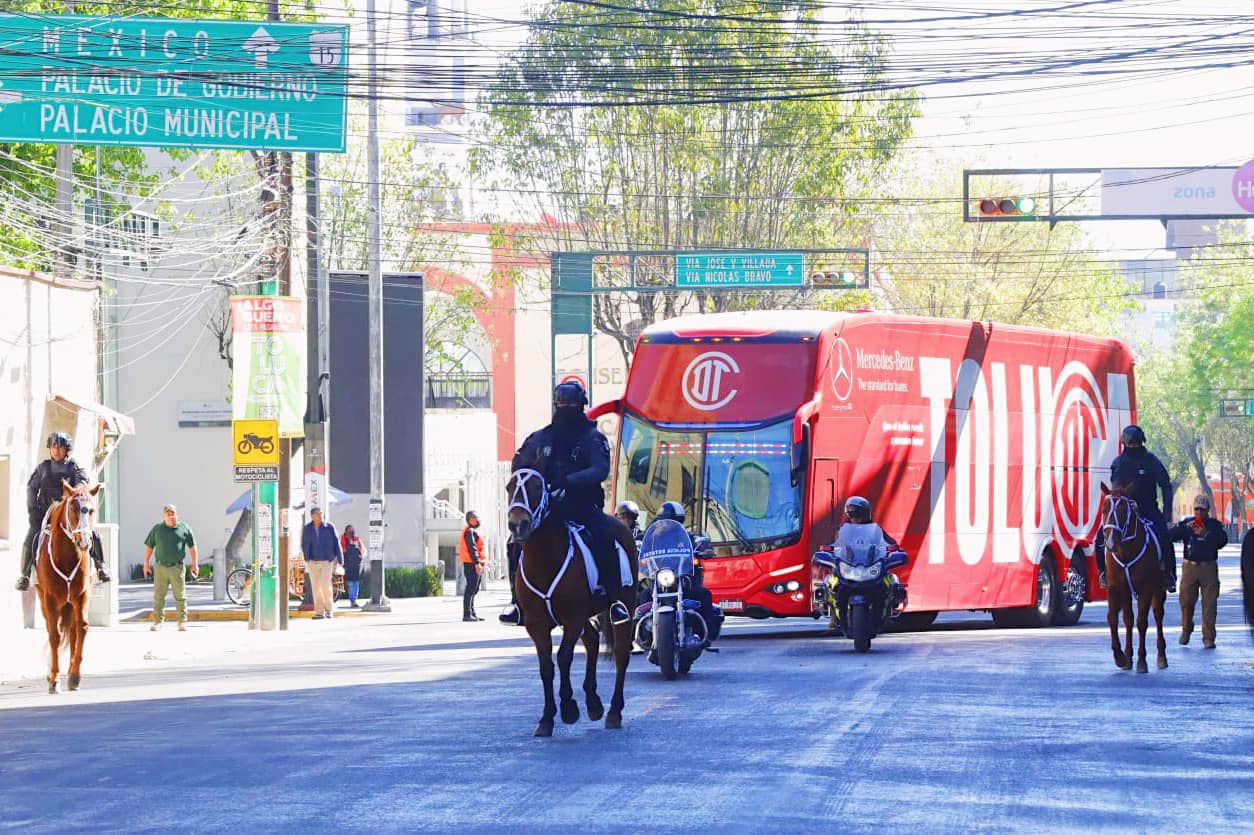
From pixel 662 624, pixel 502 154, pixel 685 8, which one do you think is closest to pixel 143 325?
pixel 502 154

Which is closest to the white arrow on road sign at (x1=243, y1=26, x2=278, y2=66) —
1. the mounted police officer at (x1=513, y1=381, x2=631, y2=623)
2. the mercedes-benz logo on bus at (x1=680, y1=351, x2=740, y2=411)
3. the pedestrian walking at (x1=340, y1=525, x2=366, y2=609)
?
the mercedes-benz logo on bus at (x1=680, y1=351, x2=740, y2=411)

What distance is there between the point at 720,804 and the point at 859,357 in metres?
15.9

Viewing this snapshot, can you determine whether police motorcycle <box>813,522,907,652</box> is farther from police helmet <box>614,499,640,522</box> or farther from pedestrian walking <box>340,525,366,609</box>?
pedestrian walking <box>340,525,366,609</box>

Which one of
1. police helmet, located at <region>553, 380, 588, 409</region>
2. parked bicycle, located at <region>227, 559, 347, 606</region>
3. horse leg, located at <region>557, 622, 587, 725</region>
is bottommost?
parked bicycle, located at <region>227, 559, 347, 606</region>

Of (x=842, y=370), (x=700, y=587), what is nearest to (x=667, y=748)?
(x=700, y=587)

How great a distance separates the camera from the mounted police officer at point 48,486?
1872 centimetres

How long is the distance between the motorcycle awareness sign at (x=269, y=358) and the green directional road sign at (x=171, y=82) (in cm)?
682

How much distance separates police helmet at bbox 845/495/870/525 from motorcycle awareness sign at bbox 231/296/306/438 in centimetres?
1110

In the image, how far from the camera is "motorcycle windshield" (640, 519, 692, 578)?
19281mm

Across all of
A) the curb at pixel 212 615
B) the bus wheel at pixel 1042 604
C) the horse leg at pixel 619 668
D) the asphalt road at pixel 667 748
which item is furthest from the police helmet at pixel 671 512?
the curb at pixel 212 615

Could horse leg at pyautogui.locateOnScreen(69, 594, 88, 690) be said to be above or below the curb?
above

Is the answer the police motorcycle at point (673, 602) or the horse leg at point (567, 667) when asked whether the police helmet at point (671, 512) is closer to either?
the police motorcycle at point (673, 602)

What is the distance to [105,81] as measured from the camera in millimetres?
24250

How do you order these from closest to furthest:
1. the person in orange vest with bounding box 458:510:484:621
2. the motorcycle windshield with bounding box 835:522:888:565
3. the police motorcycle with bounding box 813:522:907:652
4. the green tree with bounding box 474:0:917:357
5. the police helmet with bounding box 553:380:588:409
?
the police helmet with bounding box 553:380:588:409, the police motorcycle with bounding box 813:522:907:652, the motorcycle windshield with bounding box 835:522:888:565, the person in orange vest with bounding box 458:510:484:621, the green tree with bounding box 474:0:917:357
